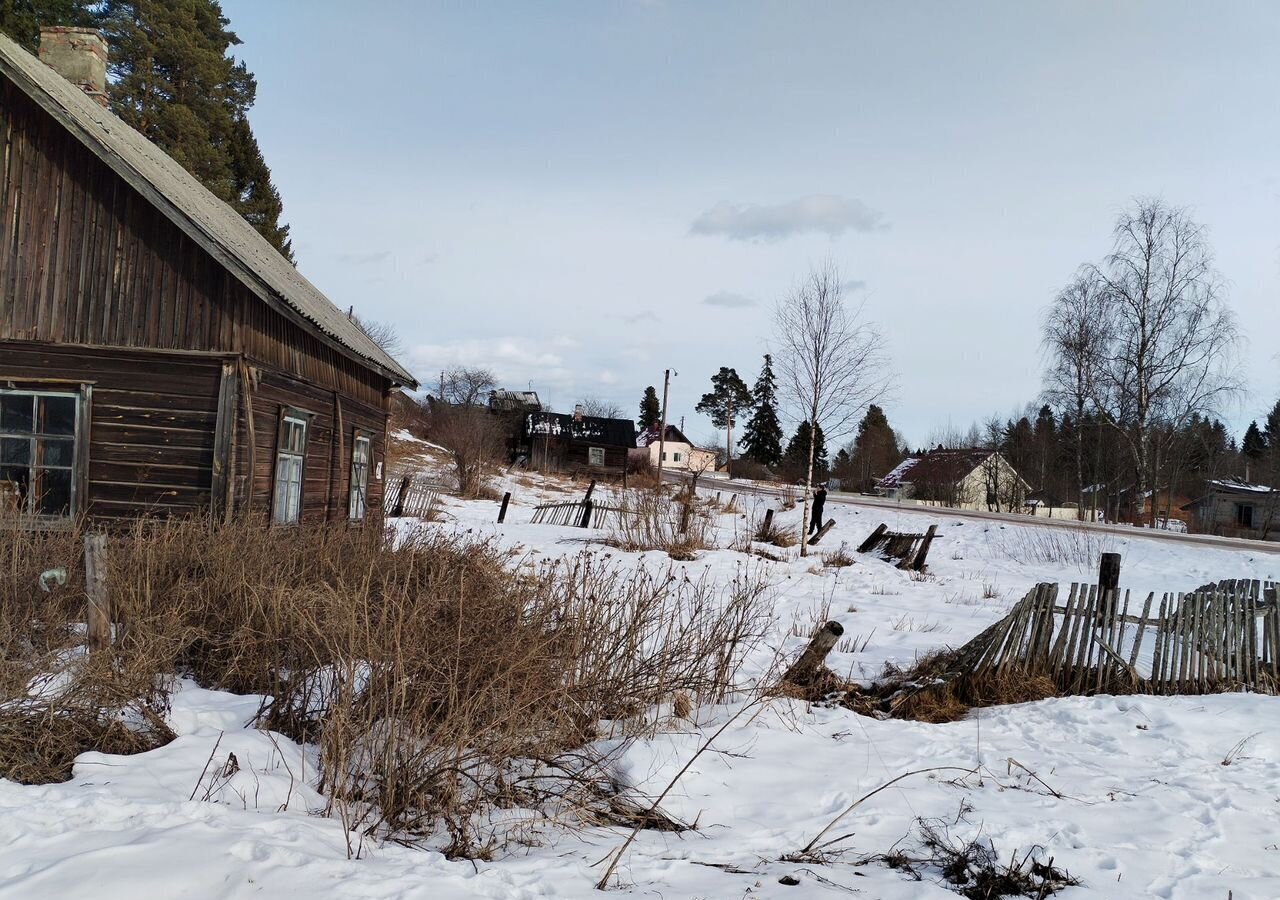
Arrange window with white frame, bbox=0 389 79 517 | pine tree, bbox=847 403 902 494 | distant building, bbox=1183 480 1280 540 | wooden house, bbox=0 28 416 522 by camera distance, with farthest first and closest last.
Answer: pine tree, bbox=847 403 902 494, distant building, bbox=1183 480 1280 540, window with white frame, bbox=0 389 79 517, wooden house, bbox=0 28 416 522

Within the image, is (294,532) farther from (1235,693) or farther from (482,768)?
(1235,693)

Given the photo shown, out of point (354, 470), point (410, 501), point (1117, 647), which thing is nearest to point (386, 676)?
point (1117, 647)

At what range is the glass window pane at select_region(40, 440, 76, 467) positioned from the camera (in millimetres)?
9156

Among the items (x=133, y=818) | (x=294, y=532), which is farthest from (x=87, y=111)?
(x=133, y=818)

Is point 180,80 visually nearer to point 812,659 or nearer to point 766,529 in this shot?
point 766,529

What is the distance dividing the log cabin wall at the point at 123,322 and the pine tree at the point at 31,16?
18.5 meters

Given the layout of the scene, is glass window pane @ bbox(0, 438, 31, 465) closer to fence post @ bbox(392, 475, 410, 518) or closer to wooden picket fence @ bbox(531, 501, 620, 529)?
fence post @ bbox(392, 475, 410, 518)

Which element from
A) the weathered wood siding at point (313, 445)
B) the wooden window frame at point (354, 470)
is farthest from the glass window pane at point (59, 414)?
the wooden window frame at point (354, 470)

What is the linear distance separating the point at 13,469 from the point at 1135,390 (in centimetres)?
2711

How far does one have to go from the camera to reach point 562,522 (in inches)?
853

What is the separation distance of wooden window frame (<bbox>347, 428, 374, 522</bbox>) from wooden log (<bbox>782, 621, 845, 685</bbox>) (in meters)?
8.21

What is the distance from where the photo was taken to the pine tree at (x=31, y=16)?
2300 centimetres

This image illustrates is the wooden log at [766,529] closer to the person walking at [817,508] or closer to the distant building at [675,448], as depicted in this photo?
the person walking at [817,508]

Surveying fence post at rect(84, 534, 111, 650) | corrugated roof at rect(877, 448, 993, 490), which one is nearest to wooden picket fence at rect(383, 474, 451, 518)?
fence post at rect(84, 534, 111, 650)
